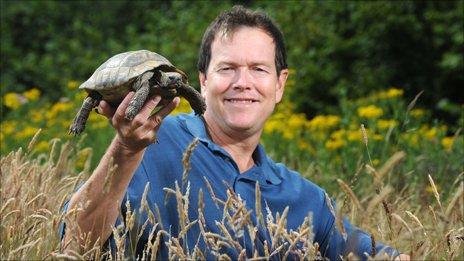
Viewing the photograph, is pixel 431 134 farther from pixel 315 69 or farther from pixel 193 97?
pixel 193 97

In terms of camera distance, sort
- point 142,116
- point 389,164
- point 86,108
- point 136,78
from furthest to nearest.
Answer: point 86,108 < point 136,78 < point 142,116 < point 389,164

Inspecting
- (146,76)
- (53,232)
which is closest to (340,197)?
(146,76)

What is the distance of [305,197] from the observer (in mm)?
3557

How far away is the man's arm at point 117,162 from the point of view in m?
2.73

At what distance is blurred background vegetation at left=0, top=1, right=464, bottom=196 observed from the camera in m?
6.24

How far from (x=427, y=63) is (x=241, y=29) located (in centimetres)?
528

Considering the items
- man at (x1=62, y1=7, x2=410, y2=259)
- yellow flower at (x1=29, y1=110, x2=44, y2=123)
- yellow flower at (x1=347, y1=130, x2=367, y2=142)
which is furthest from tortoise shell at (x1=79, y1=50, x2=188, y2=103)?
yellow flower at (x1=29, y1=110, x2=44, y2=123)

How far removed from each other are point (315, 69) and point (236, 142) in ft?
16.5

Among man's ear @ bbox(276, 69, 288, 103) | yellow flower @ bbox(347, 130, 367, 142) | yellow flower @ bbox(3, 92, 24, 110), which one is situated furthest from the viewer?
yellow flower @ bbox(3, 92, 24, 110)

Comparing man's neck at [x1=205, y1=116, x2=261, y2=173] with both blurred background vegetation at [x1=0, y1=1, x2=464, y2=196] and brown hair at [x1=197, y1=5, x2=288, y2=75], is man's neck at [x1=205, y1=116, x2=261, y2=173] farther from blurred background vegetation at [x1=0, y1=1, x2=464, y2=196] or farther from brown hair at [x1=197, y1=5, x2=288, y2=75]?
blurred background vegetation at [x1=0, y1=1, x2=464, y2=196]

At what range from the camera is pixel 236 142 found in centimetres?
360

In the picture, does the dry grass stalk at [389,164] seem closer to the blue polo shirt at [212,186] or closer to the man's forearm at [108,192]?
the man's forearm at [108,192]

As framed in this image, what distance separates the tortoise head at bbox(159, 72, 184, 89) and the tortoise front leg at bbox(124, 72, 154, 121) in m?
0.05

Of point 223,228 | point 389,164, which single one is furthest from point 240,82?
point 389,164
